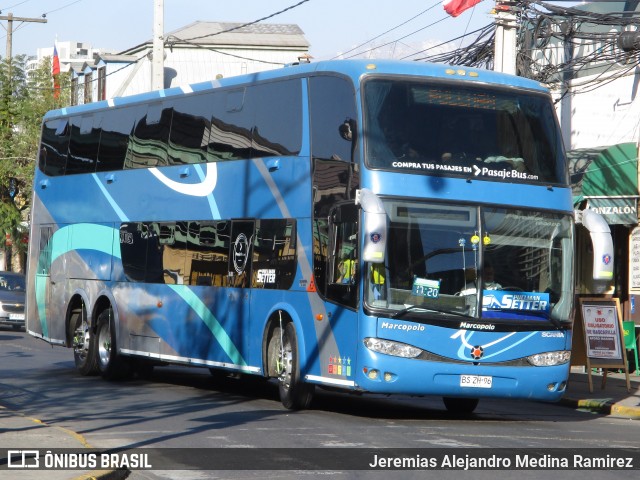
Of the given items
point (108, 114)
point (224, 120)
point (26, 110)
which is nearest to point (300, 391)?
point (224, 120)

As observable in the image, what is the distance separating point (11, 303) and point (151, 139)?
19.0 metres

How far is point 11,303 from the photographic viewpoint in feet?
124

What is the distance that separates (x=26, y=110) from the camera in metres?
52.3

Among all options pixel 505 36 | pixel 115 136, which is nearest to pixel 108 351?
pixel 115 136

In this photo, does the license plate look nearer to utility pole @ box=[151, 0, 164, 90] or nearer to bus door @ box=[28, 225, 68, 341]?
bus door @ box=[28, 225, 68, 341]

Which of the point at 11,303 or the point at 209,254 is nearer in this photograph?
the point at 209,254

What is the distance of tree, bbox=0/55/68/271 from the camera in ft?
170

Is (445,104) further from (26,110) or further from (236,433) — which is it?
(26,110)

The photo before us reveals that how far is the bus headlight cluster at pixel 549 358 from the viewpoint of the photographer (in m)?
15.0

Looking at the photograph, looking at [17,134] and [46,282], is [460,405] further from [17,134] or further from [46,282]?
[17,134]

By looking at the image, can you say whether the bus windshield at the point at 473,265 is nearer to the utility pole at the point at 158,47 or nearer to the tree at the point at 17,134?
the utility pole at the point at 158,47

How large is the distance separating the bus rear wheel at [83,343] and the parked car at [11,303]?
51.8ft

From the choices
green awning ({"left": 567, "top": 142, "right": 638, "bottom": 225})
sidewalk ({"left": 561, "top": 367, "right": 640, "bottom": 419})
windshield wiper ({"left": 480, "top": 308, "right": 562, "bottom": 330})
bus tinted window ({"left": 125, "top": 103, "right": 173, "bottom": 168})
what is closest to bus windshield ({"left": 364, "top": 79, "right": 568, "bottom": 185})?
windshield wiper ({"left": 480, "top": 308, "right": 562, "bottom": 330})

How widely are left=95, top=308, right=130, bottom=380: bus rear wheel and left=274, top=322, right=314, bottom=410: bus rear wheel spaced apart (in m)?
5.51
